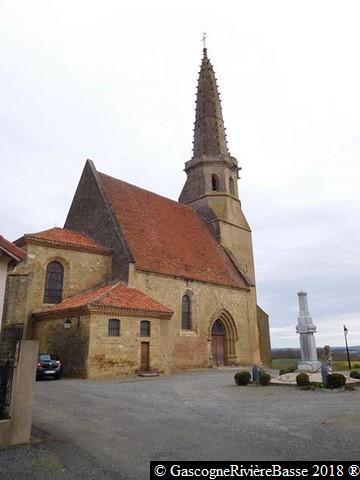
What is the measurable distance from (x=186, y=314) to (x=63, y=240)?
29.5ft

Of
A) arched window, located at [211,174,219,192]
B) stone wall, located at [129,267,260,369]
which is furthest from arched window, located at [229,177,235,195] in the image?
stone wall, located at [129,267,260,369]

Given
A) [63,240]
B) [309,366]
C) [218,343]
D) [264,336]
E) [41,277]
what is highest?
[63,240]

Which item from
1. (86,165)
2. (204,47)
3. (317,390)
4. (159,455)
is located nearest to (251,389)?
(317,390)

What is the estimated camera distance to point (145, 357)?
734 inches

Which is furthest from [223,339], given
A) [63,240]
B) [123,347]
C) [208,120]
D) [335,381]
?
[208,120]

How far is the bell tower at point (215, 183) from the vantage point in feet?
101

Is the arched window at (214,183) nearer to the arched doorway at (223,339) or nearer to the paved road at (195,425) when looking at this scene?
the arched doorway at (223,339)

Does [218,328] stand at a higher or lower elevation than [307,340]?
higher

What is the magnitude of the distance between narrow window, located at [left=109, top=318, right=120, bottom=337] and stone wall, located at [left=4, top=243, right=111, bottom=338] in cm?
450

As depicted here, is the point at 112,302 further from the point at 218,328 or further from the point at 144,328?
the point at 218,328

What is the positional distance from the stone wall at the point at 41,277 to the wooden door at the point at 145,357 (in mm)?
5020

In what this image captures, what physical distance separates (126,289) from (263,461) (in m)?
15.6

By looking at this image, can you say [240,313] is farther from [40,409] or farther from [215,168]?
[40,409]

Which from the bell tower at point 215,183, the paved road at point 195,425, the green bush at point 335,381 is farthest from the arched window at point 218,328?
the paved road at point 195,425
